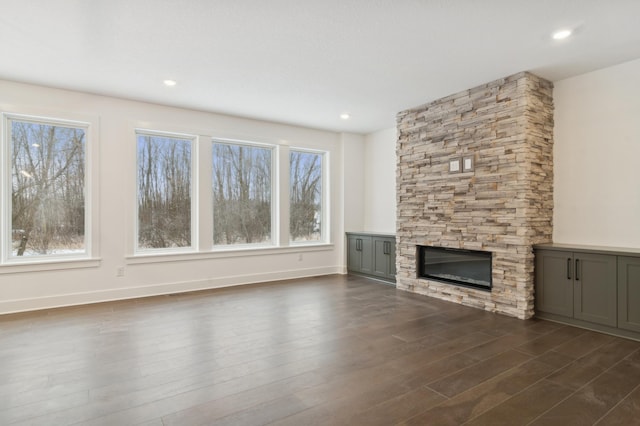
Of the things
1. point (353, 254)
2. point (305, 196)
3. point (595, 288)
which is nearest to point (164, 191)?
point (305, 196)

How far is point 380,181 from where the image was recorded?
705 cm

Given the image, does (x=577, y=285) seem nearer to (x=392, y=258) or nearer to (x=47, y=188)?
(x=392, y=258)

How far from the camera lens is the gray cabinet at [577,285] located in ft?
11.7

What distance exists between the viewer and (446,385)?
2.50m

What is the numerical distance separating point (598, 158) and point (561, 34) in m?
1.61

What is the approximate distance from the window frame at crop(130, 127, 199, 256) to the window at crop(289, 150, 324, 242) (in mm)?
1756

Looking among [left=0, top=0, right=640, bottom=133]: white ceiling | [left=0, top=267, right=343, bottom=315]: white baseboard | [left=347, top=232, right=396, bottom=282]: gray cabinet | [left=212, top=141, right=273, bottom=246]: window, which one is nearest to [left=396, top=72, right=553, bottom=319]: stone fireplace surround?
[left=0, top=0, right=640, bottom=133]: white ceiling

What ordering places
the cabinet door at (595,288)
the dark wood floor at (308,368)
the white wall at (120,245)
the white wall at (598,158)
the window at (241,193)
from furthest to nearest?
the window at (241,193) < the white wall at (120,245) < the white wall at (598,158) < the cabinet door at (595,288) < the dark wood floor at (308,368)

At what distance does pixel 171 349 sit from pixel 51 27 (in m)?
2.99

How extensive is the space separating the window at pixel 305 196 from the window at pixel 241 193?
1.52 ft

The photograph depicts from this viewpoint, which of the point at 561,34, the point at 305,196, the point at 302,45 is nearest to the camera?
the point at 561,34

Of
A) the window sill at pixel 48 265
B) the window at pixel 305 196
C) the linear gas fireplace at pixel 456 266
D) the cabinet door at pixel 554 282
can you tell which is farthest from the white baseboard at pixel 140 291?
the cabinet door at pixel 554 282

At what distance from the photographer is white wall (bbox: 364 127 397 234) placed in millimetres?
6781

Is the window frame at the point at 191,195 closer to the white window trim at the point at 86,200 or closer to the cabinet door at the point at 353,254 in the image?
the white window trim at the point at 86,200
